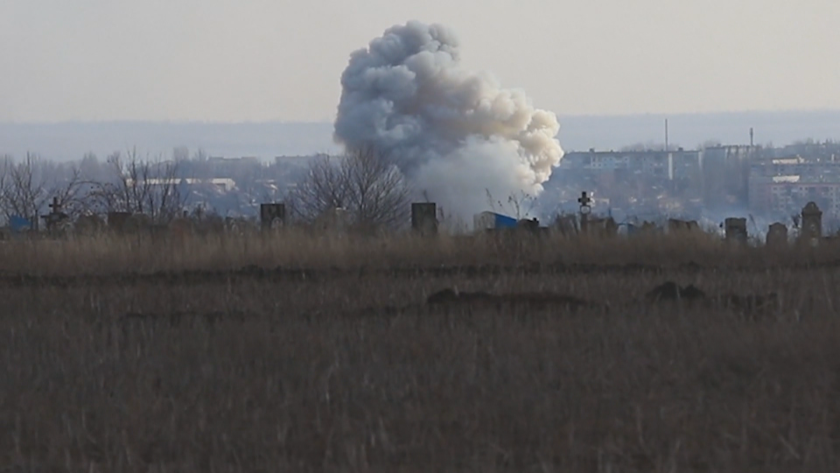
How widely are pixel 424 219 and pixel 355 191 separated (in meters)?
27.8

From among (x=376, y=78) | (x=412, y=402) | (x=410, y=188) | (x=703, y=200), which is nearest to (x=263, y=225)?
(x=412, y=402)

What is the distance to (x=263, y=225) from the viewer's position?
21.2 m

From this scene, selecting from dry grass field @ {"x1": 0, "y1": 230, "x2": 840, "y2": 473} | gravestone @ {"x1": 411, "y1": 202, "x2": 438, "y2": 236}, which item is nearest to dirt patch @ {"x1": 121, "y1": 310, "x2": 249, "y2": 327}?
dry grass field @ {"x1": 0, "y1": 230, "x2": 840, "y2": 473}

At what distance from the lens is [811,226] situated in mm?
23250

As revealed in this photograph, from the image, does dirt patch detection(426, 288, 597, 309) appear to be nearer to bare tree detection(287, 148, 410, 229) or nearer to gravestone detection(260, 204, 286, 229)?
gravestone detection(260, 204, 286, 229)

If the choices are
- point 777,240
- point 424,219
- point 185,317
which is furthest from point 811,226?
point 185,317

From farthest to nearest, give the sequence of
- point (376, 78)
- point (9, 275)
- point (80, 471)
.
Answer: point (376, 78), point (9, 275), point (80, 471)

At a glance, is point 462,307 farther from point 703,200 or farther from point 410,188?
point 703,200

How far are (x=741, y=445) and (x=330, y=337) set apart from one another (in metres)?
4.07

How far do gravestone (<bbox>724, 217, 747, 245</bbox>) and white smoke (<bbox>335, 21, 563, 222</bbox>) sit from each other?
135 feet

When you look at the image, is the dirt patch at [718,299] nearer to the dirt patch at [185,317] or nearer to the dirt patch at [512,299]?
the dirt patch at [512,299]

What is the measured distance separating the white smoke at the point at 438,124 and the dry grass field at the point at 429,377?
52.8 m

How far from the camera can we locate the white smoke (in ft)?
220

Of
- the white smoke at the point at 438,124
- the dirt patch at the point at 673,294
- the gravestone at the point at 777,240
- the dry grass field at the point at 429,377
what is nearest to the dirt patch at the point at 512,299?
the dry grass field at the point at 429,377
